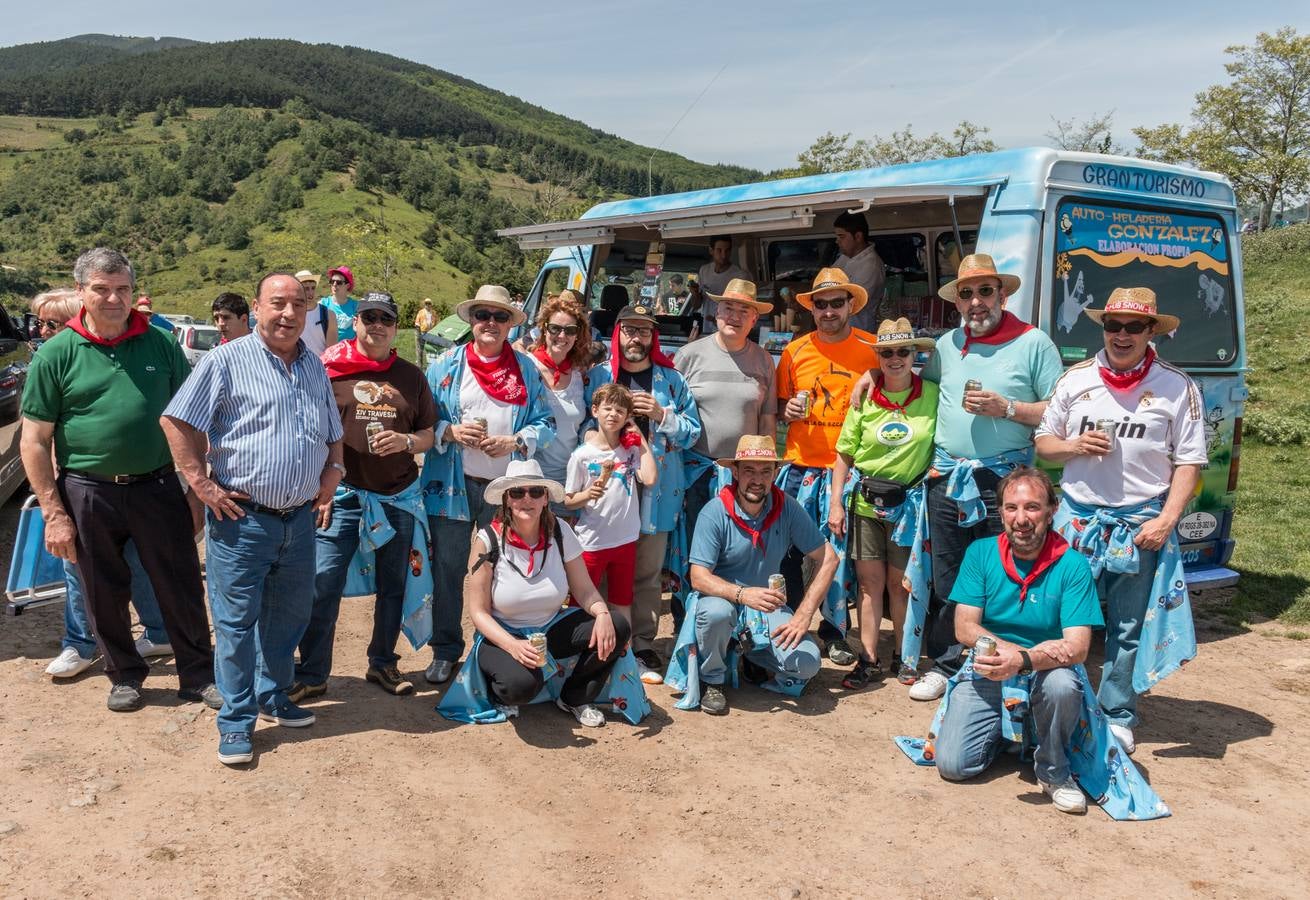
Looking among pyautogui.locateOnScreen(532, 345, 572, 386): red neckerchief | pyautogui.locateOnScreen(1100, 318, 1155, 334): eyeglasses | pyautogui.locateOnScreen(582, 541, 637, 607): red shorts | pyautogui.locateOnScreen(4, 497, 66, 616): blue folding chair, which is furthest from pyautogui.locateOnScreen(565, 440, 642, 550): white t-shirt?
pyautogui.locateOnScreen(4, 497, 66, 616): blue folding chair

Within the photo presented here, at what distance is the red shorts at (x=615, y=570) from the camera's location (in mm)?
4934

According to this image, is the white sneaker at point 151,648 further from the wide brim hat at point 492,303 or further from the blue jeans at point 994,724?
the blue jeans at point 994,724

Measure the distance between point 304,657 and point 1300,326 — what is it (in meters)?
18.1

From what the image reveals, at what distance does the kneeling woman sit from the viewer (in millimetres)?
4344

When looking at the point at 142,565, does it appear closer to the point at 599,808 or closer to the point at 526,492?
the point at 526,492

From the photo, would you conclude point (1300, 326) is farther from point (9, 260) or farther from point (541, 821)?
point (9, 260)

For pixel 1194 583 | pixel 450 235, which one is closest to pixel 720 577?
pixel 1194 583

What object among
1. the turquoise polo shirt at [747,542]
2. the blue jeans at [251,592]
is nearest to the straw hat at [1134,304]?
the turquoise polo shirt at [747,542]

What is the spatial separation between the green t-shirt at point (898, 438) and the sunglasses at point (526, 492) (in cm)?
172

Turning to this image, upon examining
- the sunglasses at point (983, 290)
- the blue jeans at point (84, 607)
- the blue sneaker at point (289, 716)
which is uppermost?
the sunglasses at point (983, 290)

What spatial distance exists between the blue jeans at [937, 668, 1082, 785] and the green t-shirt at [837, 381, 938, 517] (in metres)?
1.21

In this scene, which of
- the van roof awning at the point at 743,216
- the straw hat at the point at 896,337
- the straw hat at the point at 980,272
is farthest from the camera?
the van roof awning at the point at 743,216

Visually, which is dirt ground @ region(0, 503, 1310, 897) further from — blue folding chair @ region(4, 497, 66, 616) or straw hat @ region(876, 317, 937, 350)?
straw hat @ region(876, 317, 937, 350)

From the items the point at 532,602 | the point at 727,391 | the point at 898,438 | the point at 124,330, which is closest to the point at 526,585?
the point at 532,602
